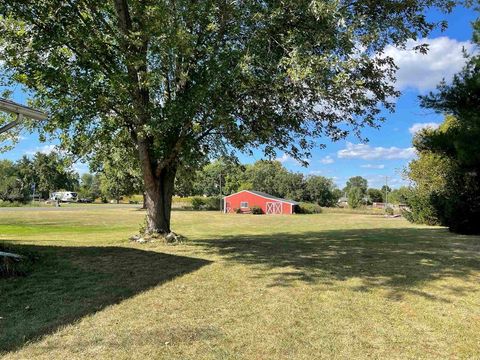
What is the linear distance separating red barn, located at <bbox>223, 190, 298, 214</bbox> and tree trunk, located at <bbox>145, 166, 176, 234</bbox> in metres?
54.9

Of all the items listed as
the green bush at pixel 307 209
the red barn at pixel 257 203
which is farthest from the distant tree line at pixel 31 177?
the green bush at pixel 307 209

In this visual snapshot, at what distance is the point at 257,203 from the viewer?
70562 mm

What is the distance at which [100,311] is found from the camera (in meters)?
5.77

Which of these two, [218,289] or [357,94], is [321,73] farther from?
[218,289]

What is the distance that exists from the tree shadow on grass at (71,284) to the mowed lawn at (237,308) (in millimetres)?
19

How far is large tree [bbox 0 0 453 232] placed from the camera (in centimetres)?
954

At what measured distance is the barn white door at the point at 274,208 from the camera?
68375 mm

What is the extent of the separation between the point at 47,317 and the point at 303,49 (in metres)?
Result: 6.98

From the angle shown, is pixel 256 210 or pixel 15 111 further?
pixel 256 210

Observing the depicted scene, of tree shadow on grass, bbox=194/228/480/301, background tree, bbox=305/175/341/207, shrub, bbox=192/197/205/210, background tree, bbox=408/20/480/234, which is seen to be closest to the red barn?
shrub, bbox=192/197/205/210

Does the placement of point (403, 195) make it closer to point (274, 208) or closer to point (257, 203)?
point (274, 208)

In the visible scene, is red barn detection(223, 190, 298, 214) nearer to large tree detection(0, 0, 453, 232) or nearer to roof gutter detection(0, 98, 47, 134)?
large tree detection(0, 0, 453, 232)

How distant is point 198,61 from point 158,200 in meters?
4.75

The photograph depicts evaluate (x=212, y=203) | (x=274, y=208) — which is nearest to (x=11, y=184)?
(x=212, y=203)
